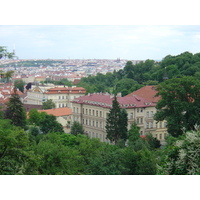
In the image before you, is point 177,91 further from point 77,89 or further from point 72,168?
point 77,89

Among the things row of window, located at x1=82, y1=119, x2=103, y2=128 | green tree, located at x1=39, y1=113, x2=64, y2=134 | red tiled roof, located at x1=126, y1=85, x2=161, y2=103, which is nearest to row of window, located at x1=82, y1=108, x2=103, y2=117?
row of window, located at x1=82, y1=119, x2=103, y2=128

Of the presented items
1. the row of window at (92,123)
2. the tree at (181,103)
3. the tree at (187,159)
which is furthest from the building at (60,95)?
the tree at (187,159)

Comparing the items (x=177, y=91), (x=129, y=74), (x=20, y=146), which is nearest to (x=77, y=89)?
(x=129, y=74)

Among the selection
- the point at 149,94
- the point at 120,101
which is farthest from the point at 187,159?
the point at 149,94

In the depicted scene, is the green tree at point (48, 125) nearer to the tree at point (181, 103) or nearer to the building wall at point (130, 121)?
the building wall at point (130, 121)

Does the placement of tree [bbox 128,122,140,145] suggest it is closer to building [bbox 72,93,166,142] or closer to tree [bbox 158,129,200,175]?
building [bbox 72,93,166,142]
